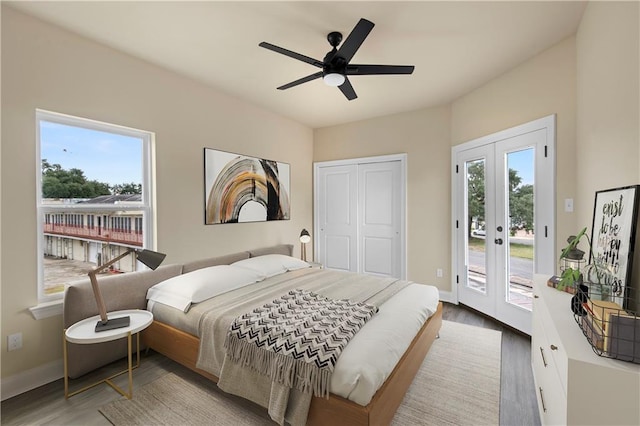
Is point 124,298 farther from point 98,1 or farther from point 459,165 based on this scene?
point 459,165

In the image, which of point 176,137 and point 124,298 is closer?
point 124,298

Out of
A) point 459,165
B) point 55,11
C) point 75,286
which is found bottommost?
point 75,286

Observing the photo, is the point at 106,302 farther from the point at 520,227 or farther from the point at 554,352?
the point at 520,227

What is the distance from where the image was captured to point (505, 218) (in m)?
3.10

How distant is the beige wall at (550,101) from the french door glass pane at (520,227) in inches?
11.0

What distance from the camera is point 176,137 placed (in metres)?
3.02

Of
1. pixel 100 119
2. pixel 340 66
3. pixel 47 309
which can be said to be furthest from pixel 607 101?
pixel 47 309

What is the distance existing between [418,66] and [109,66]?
2919mm

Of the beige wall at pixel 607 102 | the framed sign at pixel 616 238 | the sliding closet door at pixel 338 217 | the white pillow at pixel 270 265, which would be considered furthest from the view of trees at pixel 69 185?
the beige wall at pixel 607 102

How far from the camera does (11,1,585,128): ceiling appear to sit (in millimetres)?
2025

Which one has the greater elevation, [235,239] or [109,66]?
[109,66]

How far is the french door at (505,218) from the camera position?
2.72 meters

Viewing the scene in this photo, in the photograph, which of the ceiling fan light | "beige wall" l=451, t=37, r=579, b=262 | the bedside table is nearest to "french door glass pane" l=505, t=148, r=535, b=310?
"beige wall" l=451, t=37, r=579, b=262

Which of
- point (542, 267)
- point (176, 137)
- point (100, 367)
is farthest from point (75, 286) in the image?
point (542, 267)
